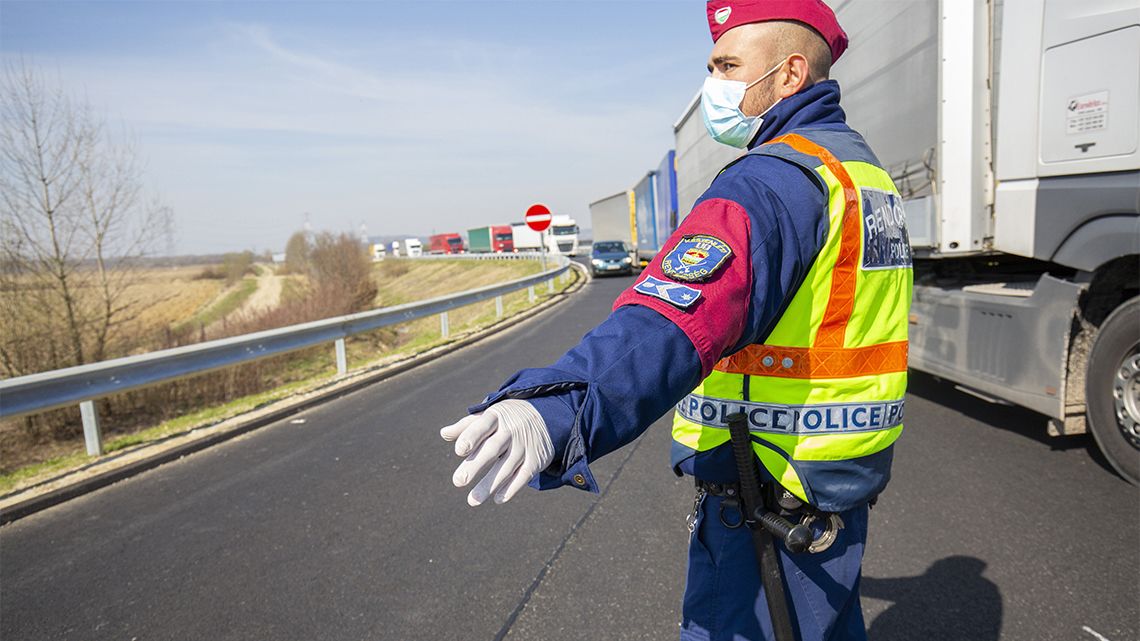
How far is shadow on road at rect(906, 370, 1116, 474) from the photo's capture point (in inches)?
191

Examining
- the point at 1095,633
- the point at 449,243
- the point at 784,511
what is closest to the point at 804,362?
the point at 784,511

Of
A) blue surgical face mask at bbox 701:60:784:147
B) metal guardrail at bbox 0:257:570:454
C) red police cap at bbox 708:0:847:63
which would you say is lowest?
metal guardrail at bbox 0:257:570:454

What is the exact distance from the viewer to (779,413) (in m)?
1.42

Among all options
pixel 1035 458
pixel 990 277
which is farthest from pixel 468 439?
pixel 990 277

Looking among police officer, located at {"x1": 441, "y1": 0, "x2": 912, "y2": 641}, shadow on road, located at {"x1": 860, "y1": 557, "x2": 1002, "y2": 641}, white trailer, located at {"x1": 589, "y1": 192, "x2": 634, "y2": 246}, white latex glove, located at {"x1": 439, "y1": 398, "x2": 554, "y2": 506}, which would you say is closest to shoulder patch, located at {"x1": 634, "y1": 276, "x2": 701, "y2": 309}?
police officer, located at {"x1": 441, "y1": 0, "x2": 912, "y2": 641}

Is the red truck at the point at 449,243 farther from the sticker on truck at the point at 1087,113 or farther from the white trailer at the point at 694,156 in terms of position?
the sticker on truck at the point at 1087,113

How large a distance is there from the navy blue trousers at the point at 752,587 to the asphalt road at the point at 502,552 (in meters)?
1.41

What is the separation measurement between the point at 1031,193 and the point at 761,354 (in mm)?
4087

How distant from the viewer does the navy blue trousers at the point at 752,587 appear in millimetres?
1519

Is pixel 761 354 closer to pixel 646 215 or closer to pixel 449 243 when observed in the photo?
pixel 646 215

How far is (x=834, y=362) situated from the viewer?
54.7 inches

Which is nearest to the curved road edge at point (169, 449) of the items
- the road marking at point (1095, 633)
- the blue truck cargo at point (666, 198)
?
the road marking at point (1095, 633)

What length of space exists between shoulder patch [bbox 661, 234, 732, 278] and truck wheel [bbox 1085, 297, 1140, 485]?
163 inches

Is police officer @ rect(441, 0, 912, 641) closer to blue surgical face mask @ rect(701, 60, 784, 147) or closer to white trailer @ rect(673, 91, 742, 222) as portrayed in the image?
blue surgical face mask @ rect(701, 60, 784, 147)
